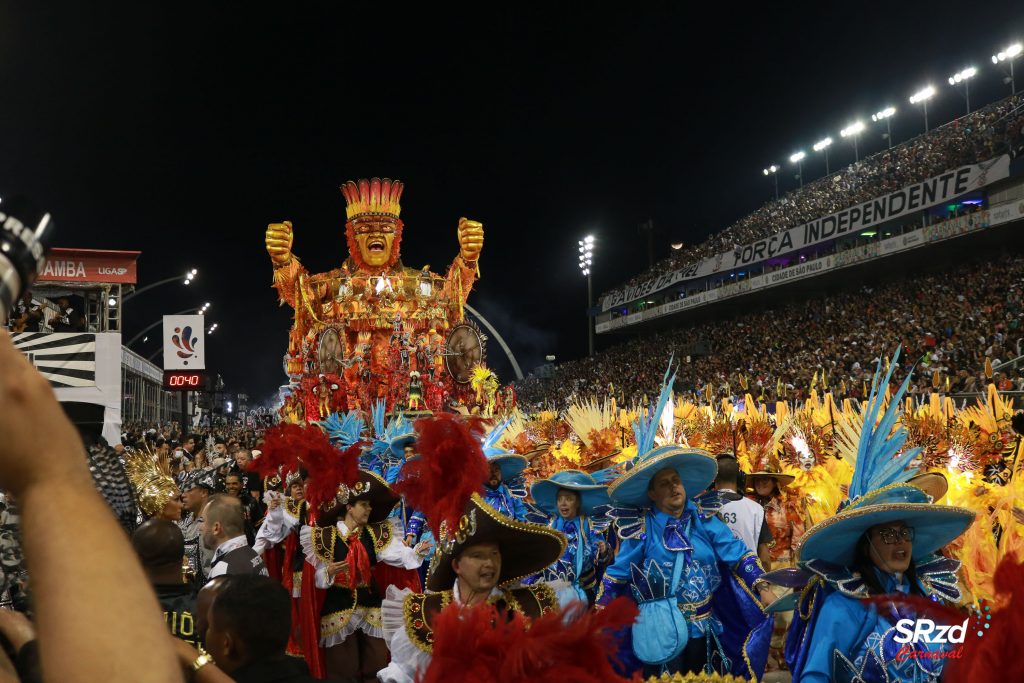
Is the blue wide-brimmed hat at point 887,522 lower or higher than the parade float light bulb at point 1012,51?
lower

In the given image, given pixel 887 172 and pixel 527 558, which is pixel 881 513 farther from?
pixel 887 172

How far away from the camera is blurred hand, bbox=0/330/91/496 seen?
30.3 inches

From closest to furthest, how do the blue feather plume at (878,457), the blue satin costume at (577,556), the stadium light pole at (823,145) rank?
1. the blue feather plume at (878,457)
2. the blue satin costume at (577,556)
3. the stadium light pole at (823,145)

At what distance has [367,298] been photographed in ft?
97.8

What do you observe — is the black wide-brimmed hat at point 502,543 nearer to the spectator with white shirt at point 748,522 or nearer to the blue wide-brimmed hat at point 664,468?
the blue wide-brimmed hat at point 664,468

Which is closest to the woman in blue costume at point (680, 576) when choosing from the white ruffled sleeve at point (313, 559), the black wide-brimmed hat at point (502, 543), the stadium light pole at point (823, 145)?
the black wide-brimmed hat at point (502, 543)

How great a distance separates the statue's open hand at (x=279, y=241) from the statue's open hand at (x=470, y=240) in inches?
242

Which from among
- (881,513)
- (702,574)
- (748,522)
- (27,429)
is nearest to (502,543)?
(702,574)

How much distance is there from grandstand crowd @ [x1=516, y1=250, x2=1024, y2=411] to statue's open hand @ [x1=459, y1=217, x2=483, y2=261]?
696 centimetres

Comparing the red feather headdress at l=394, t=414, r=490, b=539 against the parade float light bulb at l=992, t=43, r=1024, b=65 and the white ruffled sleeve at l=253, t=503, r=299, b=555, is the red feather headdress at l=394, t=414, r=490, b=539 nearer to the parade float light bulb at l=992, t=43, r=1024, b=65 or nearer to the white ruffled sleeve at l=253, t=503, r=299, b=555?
the white ruffled sleeve at l=253, t=503, r=299, b=555


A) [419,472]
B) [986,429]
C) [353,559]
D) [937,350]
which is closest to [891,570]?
[419,472]

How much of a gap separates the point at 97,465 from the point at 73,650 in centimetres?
376

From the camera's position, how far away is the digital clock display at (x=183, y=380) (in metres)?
16.7

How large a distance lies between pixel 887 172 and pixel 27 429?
44.0 meters
